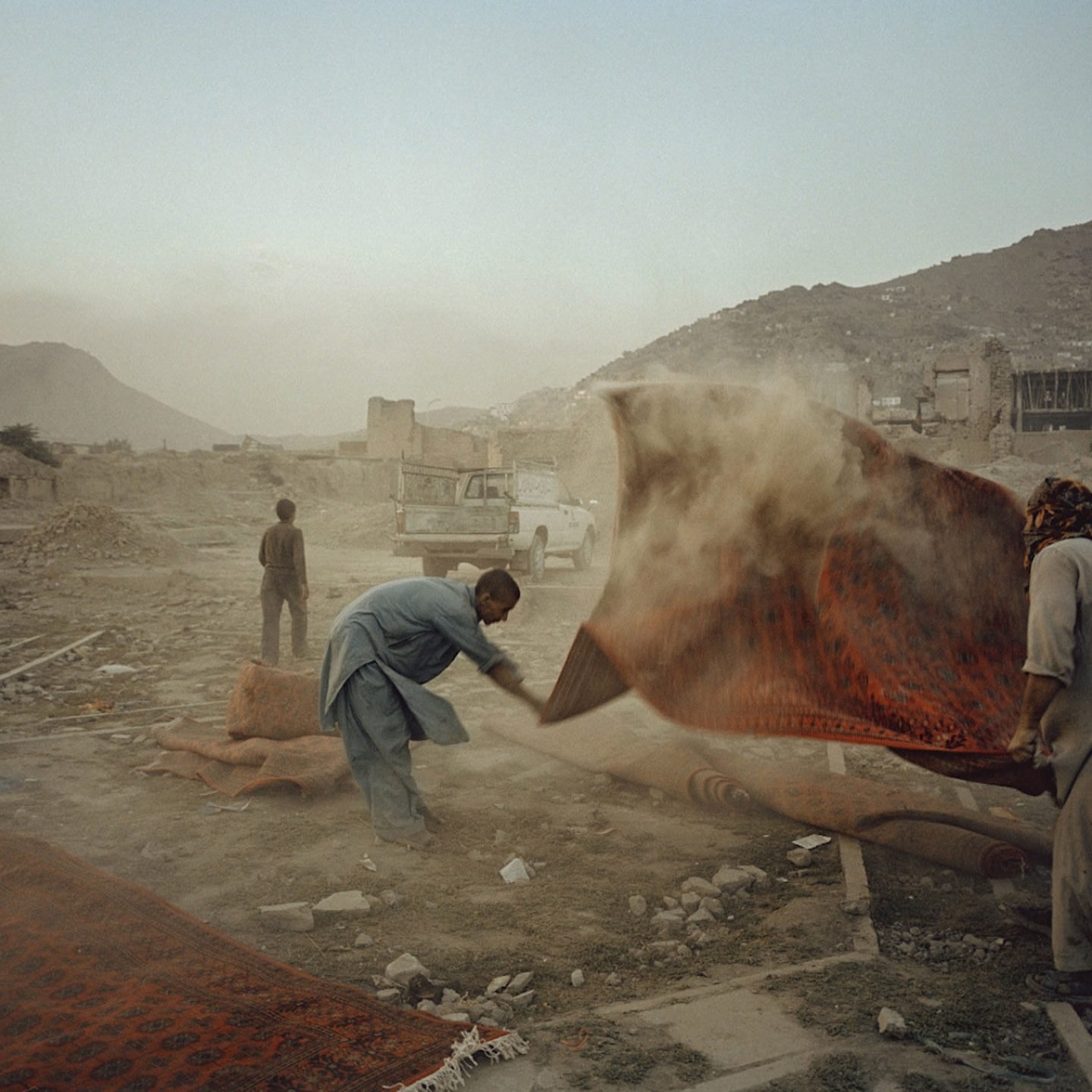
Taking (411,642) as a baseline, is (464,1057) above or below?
below

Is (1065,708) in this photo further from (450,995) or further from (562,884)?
(450,995)

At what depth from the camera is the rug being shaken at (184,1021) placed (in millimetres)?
2234

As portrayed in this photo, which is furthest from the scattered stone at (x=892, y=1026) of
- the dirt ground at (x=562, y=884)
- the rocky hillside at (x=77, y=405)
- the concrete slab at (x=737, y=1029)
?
the rocky hillside at (x=77, y=405)

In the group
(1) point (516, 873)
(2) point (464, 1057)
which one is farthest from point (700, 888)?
(2) point (464, 1057)

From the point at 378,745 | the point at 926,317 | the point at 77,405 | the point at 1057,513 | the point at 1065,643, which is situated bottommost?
the point at 378,745

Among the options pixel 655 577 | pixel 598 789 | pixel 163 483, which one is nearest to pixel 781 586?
pixel 655 577

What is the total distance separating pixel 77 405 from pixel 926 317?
160 metres

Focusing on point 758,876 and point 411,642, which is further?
point 411,642

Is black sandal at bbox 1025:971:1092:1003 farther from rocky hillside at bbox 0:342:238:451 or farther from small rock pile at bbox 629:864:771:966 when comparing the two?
rocky hillside at bbox 0:342:238:451

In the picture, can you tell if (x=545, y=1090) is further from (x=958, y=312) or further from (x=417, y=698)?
(x=958, y=312)

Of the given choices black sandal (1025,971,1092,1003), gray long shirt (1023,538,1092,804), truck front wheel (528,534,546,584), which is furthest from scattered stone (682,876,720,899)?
truck front wheel (528,534,546,584)

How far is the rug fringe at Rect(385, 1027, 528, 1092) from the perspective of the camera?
7.34ft

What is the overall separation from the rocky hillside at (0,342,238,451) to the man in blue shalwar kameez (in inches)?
6310

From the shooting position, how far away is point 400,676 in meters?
4.32
